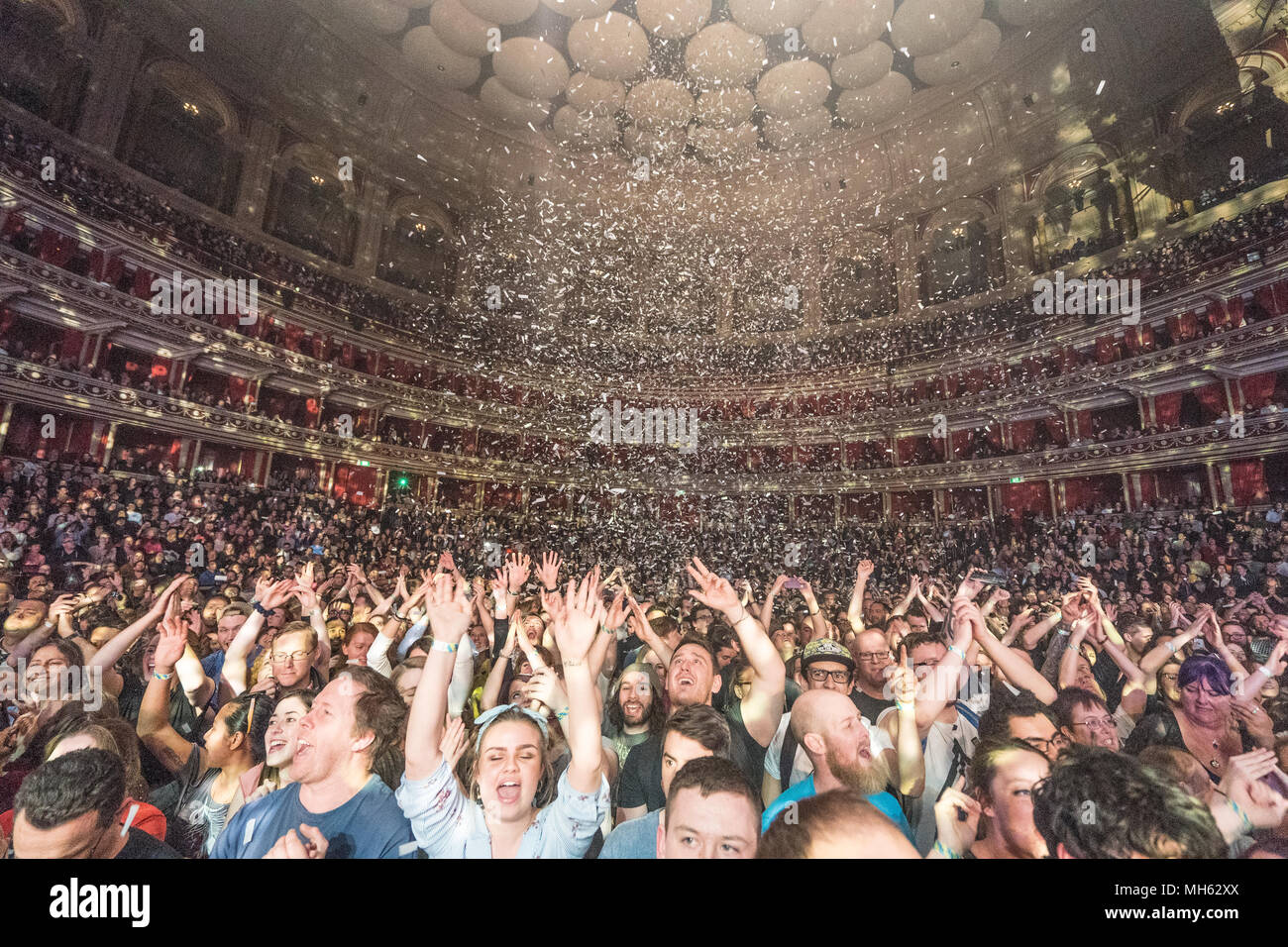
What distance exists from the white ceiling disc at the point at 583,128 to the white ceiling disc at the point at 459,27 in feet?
9.61

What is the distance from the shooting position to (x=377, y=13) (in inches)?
645

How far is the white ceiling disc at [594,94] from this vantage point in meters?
17.1

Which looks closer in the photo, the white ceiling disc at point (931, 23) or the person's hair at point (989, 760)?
the person's hair at point (989, 760)

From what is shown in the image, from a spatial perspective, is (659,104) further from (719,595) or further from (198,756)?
(198,756)

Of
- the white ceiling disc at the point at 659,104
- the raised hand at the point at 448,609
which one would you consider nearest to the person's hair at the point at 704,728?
the raised hand at the point at 448,609

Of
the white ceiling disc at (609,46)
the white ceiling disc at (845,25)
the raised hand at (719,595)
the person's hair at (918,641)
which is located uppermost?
the white ceiling disc at (845,25)

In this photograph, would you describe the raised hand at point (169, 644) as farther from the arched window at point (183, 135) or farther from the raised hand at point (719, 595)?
the arched window at point (183, 135)

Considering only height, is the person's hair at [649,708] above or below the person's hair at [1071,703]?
below


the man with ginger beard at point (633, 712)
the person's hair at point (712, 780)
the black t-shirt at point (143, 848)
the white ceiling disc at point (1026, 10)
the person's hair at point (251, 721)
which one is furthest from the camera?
the white ceiling disc at point (1026, 10)

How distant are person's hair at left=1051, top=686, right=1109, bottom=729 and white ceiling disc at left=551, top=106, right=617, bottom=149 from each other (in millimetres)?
20346

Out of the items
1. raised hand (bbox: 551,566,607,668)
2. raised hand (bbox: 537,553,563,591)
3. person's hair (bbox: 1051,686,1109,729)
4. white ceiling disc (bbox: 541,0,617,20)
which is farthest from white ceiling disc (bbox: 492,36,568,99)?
person's hair (bbox: 1051,686,1109,729)

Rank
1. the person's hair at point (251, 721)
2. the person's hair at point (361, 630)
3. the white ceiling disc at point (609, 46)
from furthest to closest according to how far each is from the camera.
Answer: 1. the white ceiling disc at point (609, 46)
2. the person's hair at point (361, 630)
3. the person's hair at point (251, 721)

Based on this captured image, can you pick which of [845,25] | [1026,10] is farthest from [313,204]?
[1026,10]

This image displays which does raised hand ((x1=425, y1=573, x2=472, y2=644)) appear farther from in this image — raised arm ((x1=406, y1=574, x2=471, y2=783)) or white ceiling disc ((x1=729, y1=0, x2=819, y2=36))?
white ceiling disc ((x1=729, y1=0, x2=819, y2=36))
